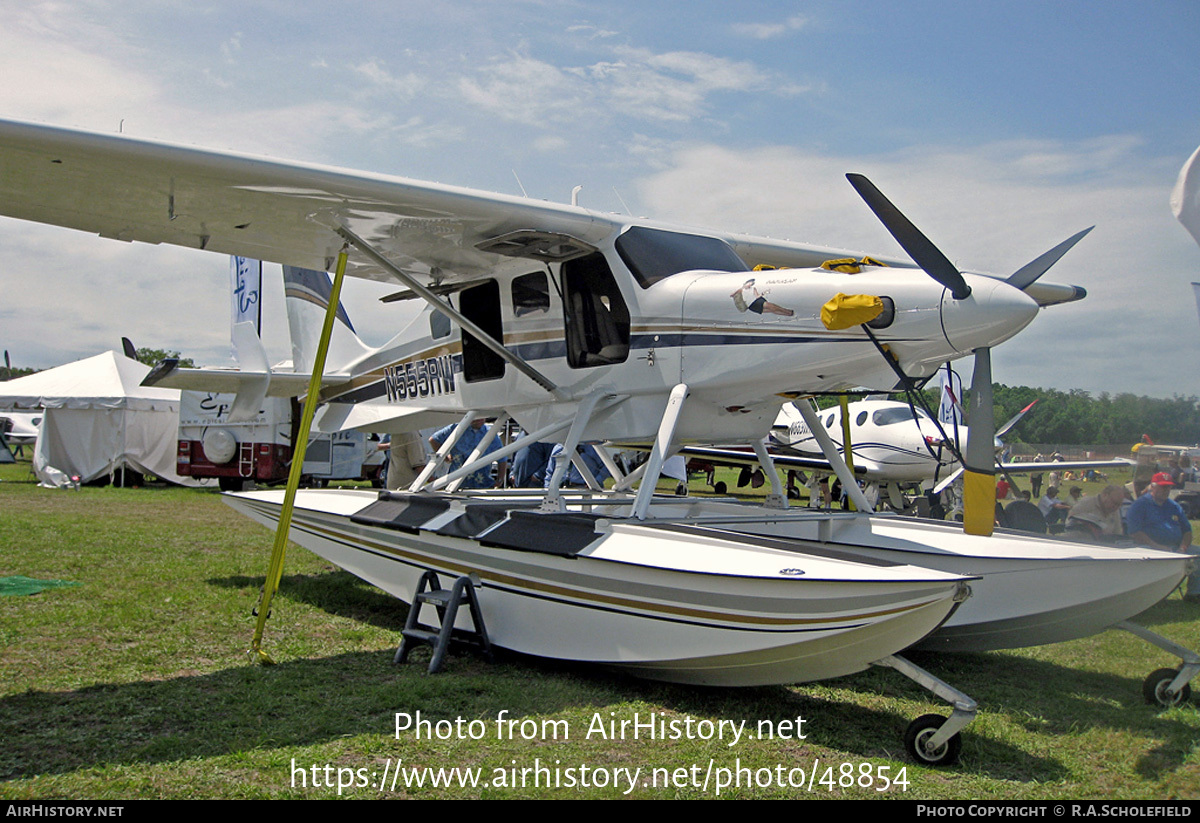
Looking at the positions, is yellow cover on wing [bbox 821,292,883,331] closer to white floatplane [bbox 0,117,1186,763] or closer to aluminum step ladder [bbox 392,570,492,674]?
white floatplane [bbox 0,117,1186,763]

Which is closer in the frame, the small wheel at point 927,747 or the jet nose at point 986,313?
the small wheel at point 927,747

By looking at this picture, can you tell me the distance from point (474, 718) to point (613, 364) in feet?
9.11

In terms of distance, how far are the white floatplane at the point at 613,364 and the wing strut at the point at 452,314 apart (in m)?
0.02

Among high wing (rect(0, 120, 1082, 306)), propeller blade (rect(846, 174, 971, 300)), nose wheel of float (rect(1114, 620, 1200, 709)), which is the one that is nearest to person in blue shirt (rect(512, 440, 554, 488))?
high wing (rect(0, 120, 1082, 306))

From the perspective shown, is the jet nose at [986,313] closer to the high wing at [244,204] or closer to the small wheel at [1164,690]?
the small wheel at [1164,690]

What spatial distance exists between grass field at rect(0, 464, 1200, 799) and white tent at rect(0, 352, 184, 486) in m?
15.4

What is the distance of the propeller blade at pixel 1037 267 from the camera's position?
5238mm

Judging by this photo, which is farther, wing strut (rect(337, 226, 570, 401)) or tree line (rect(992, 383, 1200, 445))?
wing strut (rect(337, 226, 570, 401))

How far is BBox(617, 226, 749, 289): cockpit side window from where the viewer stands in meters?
6.10

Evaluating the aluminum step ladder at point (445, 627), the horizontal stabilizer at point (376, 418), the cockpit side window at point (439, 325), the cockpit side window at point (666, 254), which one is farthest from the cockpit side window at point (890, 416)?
the aluminum step ladder at point (445, 627)

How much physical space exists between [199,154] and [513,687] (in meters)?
3.70
